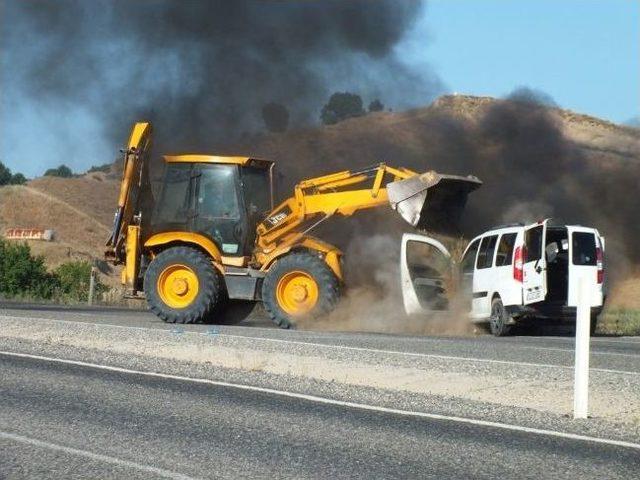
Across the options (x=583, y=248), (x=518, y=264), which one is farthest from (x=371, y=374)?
(x=583, y=248)

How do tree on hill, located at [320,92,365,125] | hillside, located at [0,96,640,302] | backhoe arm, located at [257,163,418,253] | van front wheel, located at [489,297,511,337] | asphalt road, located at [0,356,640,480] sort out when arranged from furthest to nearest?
tree on hill, located at [320,92,365,125] < hillside, located at [0,96,640,302] < backhoe arm, located at [257,163,418,253] < van front wheel, located at [489,297,511,337] < asphalt road, located at [0,356,640,480]

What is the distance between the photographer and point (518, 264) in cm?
1856

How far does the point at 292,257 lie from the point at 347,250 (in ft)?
4.95

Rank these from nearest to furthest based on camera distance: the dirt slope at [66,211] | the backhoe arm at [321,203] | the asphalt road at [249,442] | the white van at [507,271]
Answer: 1. the asphalt road at [249,442]
2. the white van at [507,271]
3. the backhoe arm at [321,203]
4. the dirt slope at [66,211]

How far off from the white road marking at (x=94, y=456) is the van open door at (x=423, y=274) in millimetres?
11697

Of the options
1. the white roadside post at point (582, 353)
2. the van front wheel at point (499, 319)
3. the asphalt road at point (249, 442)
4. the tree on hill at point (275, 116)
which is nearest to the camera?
the asphalt road at point (249, 442)

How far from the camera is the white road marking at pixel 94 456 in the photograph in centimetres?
741

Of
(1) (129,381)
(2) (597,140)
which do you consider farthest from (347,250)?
(2) (597,140)

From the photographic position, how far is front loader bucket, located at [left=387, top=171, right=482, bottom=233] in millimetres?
19500

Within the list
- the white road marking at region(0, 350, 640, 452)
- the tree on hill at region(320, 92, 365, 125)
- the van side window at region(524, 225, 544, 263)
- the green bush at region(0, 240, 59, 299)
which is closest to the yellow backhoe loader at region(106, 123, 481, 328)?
the van side window at region(524, 225, 544, 263)

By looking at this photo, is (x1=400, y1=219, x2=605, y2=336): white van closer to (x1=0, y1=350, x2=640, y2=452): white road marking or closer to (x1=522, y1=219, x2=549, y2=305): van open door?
(x1=522, y1=219, x2=549, y2=305): van open door

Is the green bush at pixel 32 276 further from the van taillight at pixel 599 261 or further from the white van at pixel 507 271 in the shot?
the van taillight at pixel 599 261

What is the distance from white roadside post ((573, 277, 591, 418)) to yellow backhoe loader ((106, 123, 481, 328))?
923 centimetres

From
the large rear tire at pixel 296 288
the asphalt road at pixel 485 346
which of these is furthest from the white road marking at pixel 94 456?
the large rear tire at pixel 296 288
